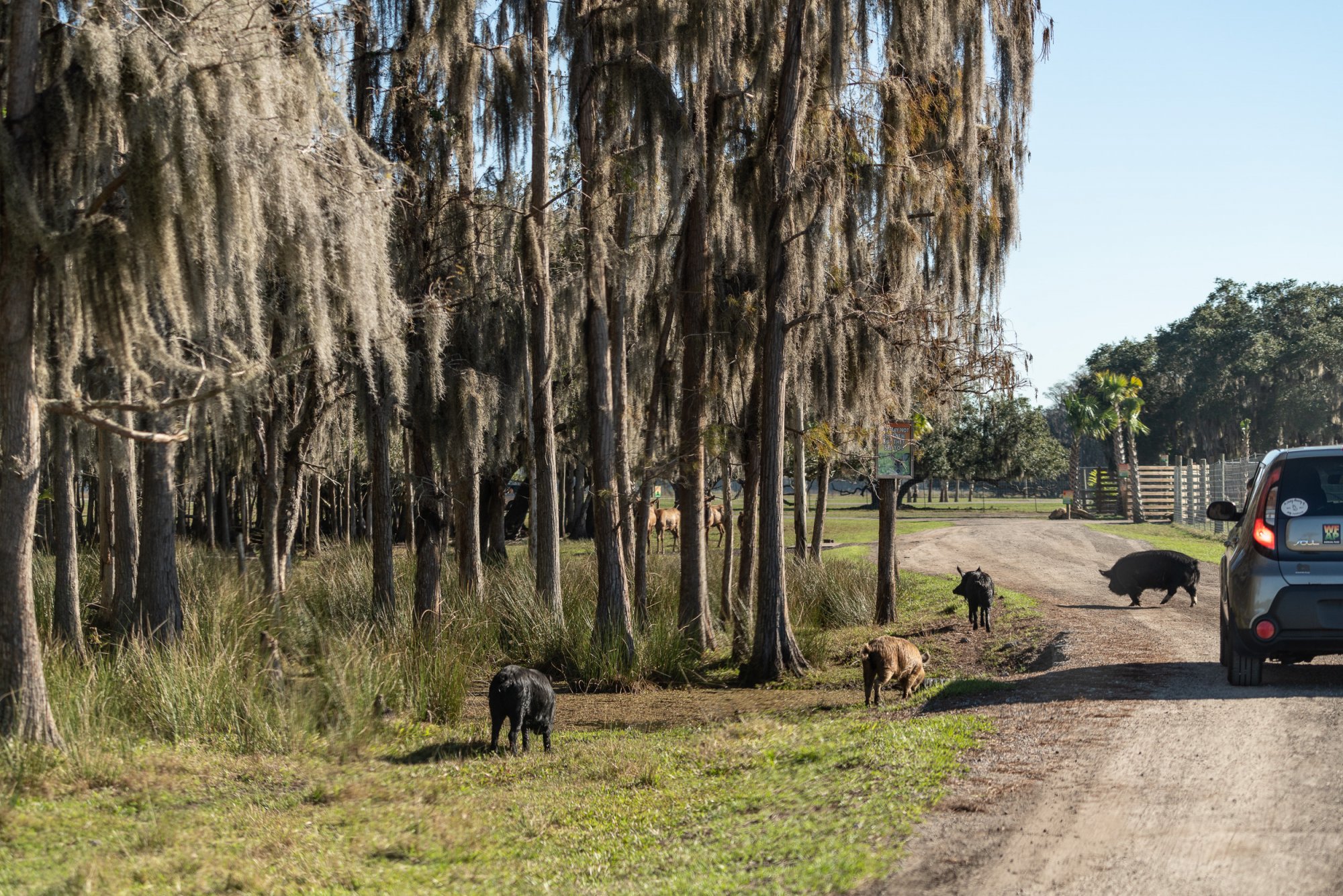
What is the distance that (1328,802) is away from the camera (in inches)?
231

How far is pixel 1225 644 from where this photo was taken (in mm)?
9383

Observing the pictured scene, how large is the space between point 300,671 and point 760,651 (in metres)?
5.16

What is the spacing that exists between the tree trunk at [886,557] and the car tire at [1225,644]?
307 inches

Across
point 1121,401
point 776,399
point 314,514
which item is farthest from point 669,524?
point 1121,401

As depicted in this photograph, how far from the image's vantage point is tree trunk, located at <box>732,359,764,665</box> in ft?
51.8

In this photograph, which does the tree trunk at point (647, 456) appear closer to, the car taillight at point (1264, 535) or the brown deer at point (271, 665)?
the brown deer at point (271, 665)

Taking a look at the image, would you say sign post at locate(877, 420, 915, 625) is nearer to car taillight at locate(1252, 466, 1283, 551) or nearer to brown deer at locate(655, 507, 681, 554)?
car taillight at locate(1252, 466, 1283, 551)

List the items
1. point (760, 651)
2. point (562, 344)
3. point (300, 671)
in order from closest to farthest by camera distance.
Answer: point (300, 671) → point (760, 651) → point (562, 344)

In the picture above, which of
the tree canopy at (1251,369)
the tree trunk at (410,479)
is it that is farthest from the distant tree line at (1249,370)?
the tree trunk at (410,479)

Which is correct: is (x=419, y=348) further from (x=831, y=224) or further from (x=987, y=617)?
(x=987, y=617)

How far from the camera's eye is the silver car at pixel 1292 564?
827 centimetres

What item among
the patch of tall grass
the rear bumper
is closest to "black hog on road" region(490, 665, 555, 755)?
the patch of tall grass

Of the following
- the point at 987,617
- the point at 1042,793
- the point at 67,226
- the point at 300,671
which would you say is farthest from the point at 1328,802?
the point at 987,617

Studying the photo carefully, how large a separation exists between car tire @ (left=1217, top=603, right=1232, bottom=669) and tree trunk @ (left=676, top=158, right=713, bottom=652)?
7.12 m
